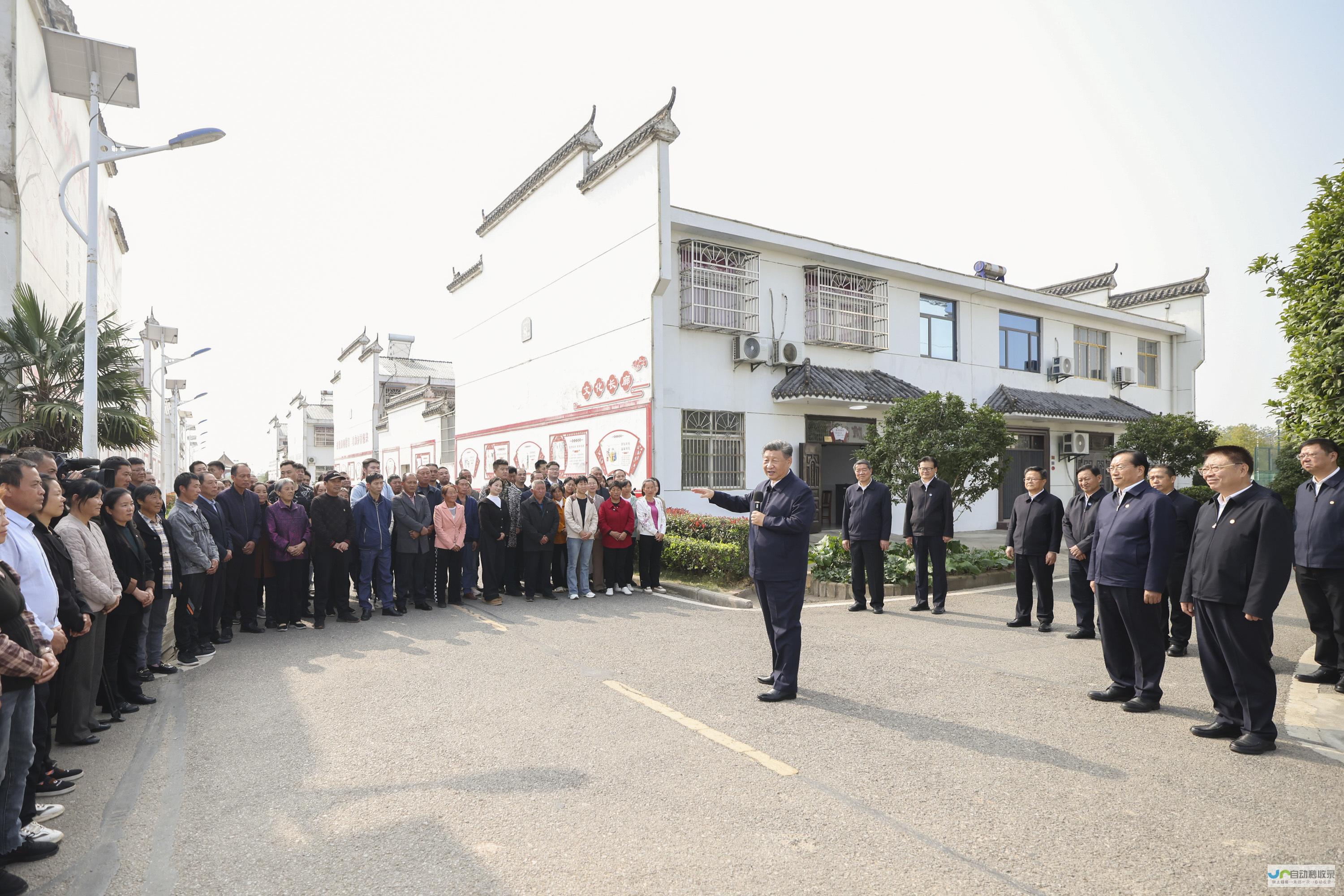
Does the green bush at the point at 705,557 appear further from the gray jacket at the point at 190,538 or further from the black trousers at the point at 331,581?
the gray jacket at the point at 190,538

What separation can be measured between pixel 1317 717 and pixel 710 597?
679 cm

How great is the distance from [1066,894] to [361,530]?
8.89 m

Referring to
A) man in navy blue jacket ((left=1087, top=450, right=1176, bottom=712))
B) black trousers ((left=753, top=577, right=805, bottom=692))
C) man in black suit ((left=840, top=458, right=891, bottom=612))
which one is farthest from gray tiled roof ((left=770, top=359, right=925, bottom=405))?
black trousers ((left=753, top=577, right=805, bottom=692))

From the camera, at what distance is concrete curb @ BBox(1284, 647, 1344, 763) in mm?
4848

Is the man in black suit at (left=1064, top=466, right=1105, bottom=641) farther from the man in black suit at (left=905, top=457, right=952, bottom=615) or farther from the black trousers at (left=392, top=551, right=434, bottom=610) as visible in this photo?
the black trousers at (left=392, top=551, right=434, bottom=610)

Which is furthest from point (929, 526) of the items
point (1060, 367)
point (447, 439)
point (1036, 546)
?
point (447, 439)

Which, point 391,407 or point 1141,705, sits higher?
point 391,407

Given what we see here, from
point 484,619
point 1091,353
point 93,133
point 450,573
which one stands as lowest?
point 484,619

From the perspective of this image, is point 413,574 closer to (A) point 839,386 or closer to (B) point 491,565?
(B) point 491,565

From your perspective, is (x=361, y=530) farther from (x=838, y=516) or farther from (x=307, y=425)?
(x=307, y=425)

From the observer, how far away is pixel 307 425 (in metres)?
58.8

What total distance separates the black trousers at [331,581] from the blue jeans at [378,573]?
0.76ft

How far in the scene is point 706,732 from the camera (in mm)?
5109

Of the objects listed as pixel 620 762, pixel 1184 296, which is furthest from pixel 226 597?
pixel 1184 296
